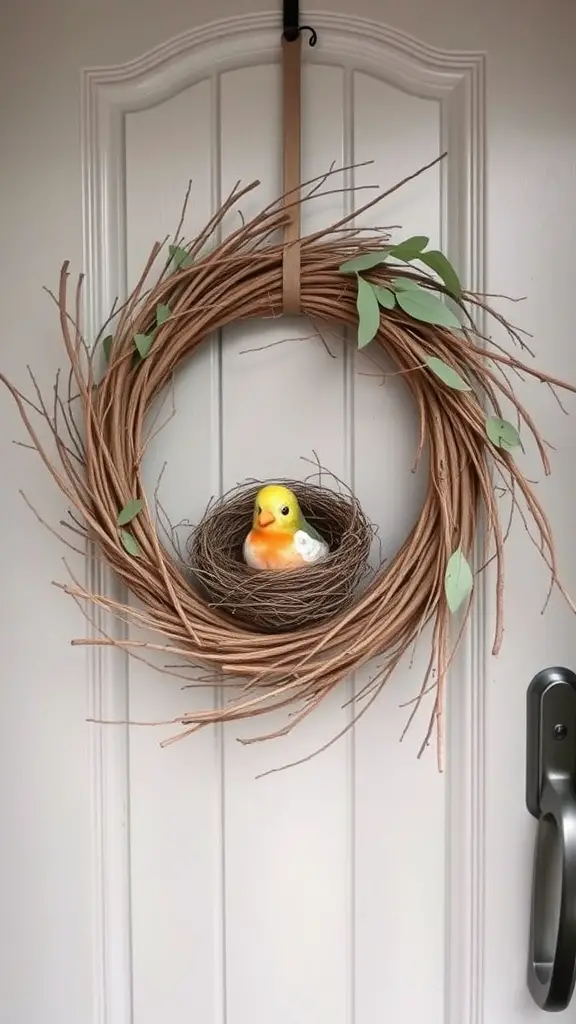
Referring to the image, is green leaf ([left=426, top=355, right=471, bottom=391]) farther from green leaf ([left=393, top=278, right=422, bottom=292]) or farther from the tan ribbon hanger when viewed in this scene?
the tan ribbon hanger

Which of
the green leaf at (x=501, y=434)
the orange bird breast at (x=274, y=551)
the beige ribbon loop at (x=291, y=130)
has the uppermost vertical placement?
the beige ribbon loop at (x=291, y=130)

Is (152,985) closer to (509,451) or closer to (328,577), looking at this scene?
(328,577)

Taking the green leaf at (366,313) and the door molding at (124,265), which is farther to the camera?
the door molding at (124,265)

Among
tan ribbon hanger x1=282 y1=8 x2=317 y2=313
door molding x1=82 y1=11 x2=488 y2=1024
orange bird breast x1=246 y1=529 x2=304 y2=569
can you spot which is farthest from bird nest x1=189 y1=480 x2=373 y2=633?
tan ribbon hanger x1=282 y1=8 x2=317 y2=313

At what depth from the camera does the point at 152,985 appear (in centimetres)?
88

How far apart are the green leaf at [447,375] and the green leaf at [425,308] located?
1.4 inches

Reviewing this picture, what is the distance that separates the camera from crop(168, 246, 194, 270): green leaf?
790 millimetres

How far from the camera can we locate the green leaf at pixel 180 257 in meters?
0.79

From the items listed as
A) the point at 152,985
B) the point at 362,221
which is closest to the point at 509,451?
the point at 362,221

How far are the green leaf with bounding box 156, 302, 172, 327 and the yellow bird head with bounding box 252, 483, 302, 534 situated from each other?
182 mm

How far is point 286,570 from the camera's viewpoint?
727 millimetres

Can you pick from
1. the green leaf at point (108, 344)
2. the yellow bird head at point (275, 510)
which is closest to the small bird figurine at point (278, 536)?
the yellow bird head at point (275, 510)

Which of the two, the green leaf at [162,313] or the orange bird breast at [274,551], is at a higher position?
the green leaf at [162,313]

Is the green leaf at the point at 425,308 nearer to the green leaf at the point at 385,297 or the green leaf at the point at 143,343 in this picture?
the green leaf at the point at 385,297
